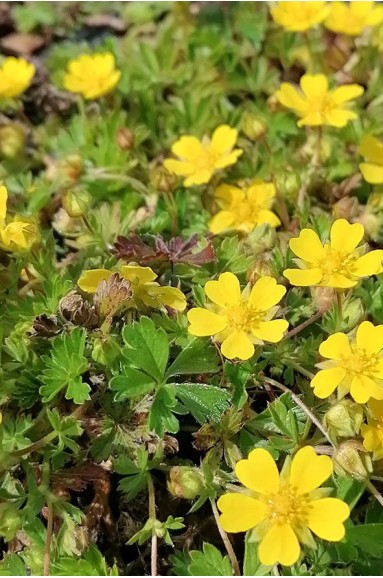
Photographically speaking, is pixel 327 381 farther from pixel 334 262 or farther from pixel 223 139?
pixel 223 139

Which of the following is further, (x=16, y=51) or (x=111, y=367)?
(x=16, y=51)

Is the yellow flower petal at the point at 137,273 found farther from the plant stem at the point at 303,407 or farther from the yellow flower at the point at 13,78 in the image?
the yellow flower at the point at 13,78

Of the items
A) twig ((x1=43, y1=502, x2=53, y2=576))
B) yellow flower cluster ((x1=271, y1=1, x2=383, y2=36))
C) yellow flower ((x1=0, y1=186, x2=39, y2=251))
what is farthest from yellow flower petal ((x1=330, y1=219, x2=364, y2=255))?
yellow flower cluster ((x1=271, y1=1, x2=383, y2=36))

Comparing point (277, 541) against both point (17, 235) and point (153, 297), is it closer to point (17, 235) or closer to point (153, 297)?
point (153, 297)

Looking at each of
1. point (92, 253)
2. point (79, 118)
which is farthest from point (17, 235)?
point (79, 118)

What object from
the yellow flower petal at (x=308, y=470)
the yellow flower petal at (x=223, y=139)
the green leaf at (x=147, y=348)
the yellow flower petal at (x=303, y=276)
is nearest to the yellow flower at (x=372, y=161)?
the yellow flower petal at (x=223, y=139)
